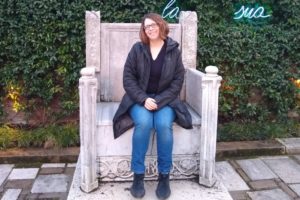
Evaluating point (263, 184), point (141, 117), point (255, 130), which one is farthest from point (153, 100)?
point (255, 130)

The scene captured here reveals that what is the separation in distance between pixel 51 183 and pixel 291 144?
2.56 metres

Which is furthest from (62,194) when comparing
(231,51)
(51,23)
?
(231,51)

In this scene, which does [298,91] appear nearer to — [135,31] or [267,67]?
[267,67]

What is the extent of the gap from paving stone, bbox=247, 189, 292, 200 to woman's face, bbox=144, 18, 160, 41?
157 centimetres

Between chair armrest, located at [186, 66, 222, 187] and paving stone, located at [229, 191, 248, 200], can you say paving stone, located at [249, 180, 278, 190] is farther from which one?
chair armrest, located at [186, 66, 222, 187]

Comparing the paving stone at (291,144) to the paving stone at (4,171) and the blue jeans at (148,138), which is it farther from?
the paving stone at (4,171)

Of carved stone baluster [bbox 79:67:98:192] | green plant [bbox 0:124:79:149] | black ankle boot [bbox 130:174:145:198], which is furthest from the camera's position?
green plant [bbox 0:124:79:149]

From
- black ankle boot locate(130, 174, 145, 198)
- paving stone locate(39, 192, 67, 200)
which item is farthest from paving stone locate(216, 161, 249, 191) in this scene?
paving stone locate(39, 192, 67, 200)

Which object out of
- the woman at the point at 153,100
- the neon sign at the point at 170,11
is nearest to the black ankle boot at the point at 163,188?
the woman at the point at 153,100

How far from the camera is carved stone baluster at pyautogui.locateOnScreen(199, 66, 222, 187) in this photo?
2844 mm

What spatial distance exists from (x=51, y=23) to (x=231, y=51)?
1988 millimetres

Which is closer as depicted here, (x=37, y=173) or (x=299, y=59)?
(x=37, y=173)

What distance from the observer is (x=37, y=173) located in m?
3.80

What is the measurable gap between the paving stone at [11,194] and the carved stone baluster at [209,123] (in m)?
1.53
